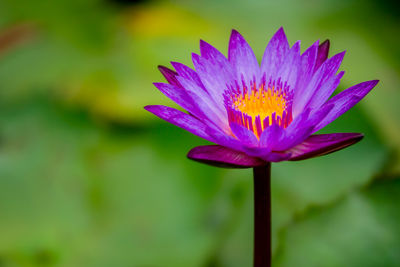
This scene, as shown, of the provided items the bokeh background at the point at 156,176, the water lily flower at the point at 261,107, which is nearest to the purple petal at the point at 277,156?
the water lily flower at the point at 261,107

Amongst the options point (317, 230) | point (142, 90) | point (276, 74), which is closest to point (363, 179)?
point (317, 230)

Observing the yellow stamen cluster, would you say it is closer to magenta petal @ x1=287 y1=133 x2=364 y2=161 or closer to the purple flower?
the purple flower

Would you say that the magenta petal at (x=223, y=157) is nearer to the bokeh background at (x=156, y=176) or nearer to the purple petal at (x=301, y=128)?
the purple petal at (x=301, y=128)

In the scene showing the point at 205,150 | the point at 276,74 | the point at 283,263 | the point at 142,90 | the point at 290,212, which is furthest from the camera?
the point at 142,90

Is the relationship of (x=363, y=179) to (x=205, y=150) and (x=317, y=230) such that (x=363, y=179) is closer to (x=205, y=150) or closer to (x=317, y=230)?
(x=317, y=230)

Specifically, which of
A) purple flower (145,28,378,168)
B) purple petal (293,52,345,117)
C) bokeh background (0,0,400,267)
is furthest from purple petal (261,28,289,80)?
bokeh background (0,0,400,267)

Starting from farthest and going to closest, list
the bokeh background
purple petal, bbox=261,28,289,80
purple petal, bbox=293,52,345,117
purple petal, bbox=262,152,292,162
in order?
the bokeh background → purple petal, bbox=261,28,289,80 → purple petal, bbox=293,52,345,117 → purple petal, bbox=262,152,292,162
